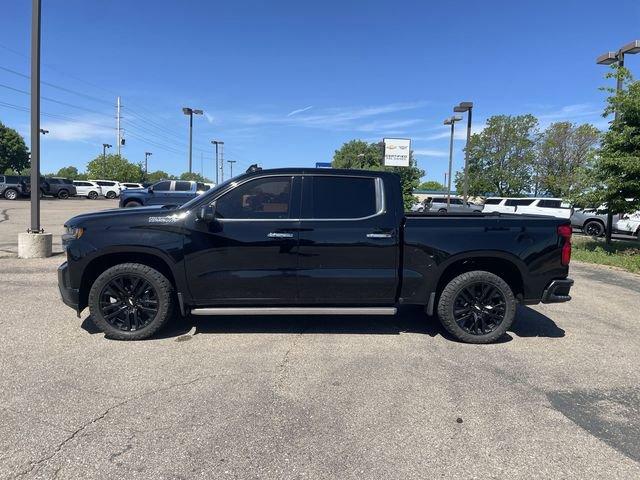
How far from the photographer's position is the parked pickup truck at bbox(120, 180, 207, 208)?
2188 centimetres

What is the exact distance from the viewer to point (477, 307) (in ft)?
17.0

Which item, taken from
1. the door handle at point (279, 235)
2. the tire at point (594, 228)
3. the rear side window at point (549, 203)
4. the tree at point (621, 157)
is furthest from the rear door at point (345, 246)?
the rear side window at point (549, 203)

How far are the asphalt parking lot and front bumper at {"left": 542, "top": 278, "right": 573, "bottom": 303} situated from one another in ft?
1.75

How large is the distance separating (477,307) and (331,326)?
1.72 m

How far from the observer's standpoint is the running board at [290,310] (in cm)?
495

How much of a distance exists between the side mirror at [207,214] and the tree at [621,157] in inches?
442

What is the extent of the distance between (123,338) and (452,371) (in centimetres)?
342

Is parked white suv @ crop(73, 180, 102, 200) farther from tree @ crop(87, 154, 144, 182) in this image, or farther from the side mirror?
the side mirror

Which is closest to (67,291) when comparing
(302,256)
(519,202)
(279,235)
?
(279,235)

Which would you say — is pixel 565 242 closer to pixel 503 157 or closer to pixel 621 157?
pixel 621 157

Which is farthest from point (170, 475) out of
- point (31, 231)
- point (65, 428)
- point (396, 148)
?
point (396, 148)

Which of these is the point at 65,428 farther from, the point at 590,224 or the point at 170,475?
the point at 590,224

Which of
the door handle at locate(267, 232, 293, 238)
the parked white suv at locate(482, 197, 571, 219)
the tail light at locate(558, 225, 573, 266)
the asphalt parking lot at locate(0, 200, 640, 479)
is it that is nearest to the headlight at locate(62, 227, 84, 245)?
the asphalt parking lot at locate(0, 200, 640, 479)

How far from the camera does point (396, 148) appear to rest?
29750 millimetres
